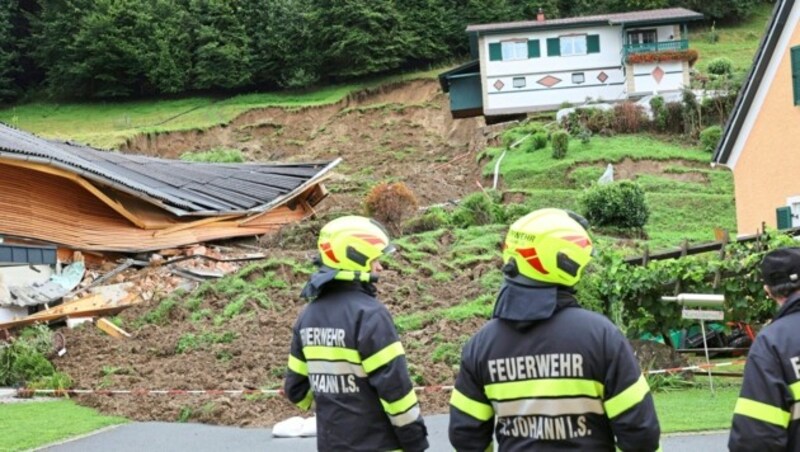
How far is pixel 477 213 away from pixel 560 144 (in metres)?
12.1

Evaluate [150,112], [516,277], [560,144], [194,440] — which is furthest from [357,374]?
[150,112]

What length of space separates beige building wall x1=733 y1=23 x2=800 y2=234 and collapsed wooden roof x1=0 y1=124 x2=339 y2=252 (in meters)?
11.8

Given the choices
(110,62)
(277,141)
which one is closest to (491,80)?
(277,141)

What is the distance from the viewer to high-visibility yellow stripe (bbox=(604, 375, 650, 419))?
4.39 metres

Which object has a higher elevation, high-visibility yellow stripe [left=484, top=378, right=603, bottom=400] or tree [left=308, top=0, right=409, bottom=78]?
tree [left=308, top=0, right=409, bottom=78]

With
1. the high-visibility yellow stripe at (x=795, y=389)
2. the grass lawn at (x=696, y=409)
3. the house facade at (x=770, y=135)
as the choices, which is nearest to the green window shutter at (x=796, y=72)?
the house facade at (x=770, y=135)

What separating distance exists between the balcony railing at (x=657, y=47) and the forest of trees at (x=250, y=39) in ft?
63.7

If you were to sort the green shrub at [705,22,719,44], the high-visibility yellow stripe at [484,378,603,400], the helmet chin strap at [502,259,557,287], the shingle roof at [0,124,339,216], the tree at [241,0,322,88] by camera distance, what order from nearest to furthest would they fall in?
the high-visibility yellow stripe at [484,378,603,400], the helmet chin strap at [502,259,557,287], the shingle roof at [0,124,339,216], the green shrub at [705,22,719,44], the tree at [241,0,322,88]

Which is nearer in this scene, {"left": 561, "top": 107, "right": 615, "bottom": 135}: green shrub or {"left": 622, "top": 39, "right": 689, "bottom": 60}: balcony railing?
{"left": 561, "top": 107, "right": 615, "bottom": 135}: green shrub

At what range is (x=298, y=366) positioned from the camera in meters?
6.32

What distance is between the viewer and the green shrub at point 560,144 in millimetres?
39156

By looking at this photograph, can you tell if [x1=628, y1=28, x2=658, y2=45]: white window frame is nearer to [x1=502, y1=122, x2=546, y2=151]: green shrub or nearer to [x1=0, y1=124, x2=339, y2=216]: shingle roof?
[x1=502, y1=122, x2=546, y2=151]: green shrub

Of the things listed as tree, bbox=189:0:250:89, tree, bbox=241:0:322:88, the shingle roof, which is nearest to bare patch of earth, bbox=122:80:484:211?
tree, bbox=241:0:322:88

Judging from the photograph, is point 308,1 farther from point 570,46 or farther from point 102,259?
point 102,259
